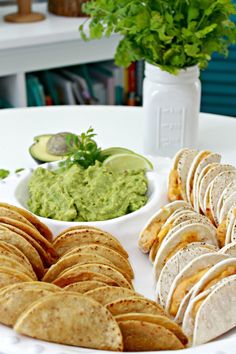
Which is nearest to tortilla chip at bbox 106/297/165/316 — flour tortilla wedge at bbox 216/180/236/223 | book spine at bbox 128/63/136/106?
flour tortilla wedge at bbox 216/180/236/223

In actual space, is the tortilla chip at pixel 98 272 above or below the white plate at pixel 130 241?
above

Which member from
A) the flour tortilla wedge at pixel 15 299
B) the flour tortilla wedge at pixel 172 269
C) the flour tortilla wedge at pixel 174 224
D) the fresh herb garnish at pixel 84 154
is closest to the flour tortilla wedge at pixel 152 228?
the flour tortilla wedge at pixel 174 224

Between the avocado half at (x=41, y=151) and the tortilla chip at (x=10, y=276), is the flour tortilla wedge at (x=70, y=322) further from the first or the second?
the avocado half at (x=41, y=151)

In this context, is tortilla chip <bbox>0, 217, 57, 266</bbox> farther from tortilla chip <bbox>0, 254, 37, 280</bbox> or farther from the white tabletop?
the white tabletop

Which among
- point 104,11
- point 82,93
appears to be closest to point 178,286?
point 104,11

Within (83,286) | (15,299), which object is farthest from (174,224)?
(15,299)
